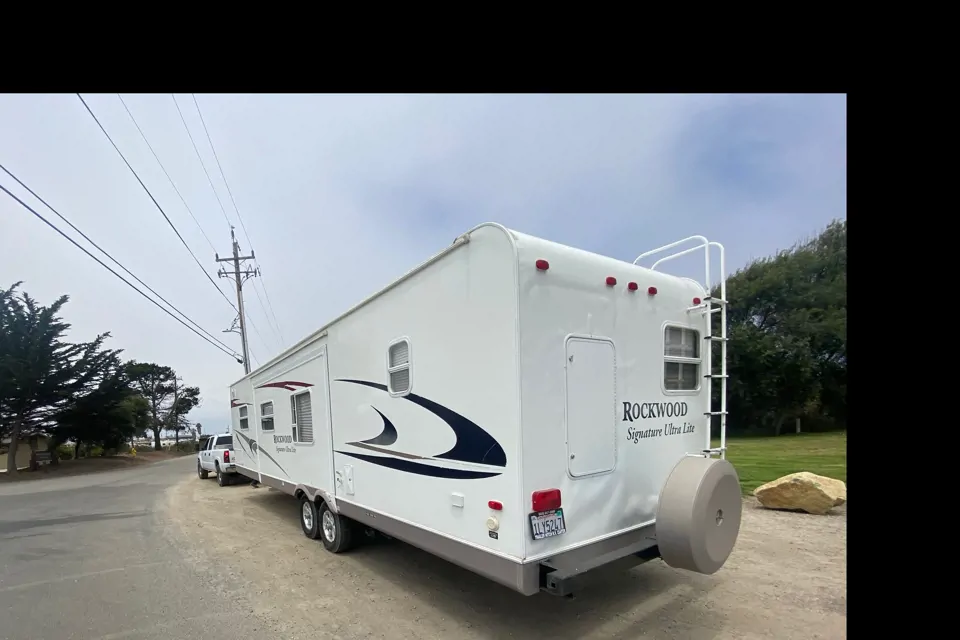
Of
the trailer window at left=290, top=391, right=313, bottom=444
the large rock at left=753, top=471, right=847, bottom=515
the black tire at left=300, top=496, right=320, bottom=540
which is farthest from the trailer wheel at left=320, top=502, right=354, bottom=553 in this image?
the large rock at left=753, top=471, right=847, bottom=515

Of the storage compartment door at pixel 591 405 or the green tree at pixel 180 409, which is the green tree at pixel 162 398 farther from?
the storage compartment door at pixel 591 405

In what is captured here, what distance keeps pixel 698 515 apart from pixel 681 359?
1529mm

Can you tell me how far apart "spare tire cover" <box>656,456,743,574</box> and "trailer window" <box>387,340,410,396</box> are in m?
2.41

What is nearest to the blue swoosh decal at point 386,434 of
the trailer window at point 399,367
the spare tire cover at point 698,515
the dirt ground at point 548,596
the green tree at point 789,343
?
the trailer window at point 399,367

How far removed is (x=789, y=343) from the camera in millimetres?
29094

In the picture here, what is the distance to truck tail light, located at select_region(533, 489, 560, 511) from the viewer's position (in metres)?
3.35

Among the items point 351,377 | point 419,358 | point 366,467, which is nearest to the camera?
point 419,358

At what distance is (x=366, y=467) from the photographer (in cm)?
532

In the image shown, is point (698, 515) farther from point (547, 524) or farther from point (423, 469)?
point (423, 469)

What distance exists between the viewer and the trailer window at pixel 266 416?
8.99 metres

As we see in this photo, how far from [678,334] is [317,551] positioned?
5.32 meters

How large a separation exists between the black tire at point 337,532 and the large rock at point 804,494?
6356 millimetres
